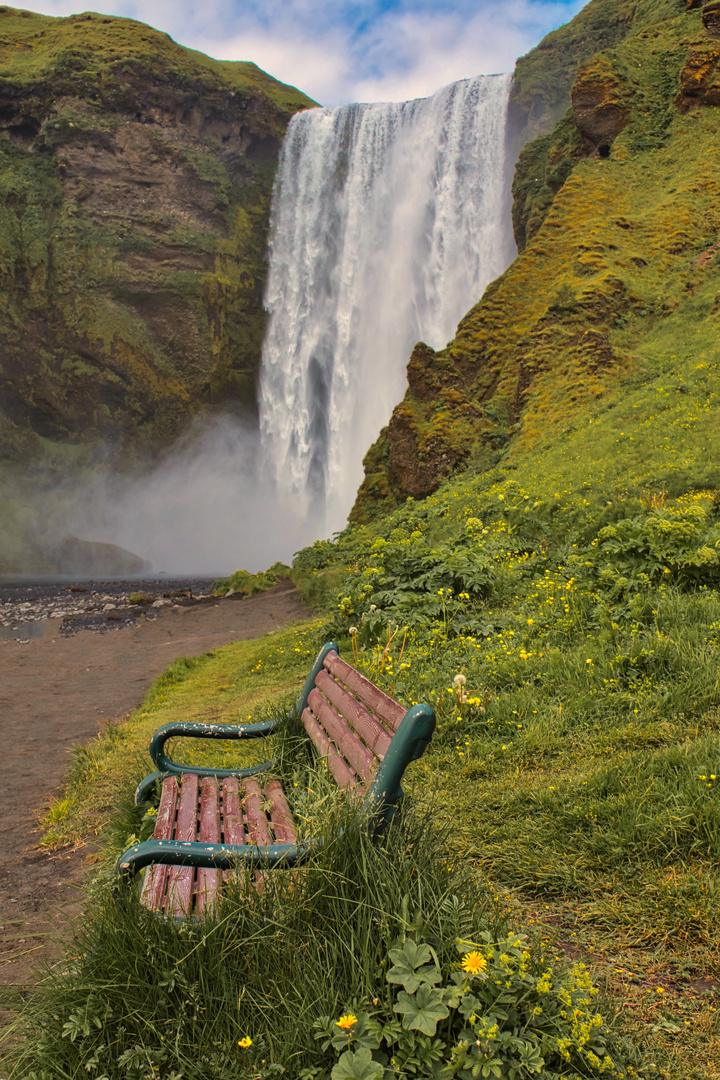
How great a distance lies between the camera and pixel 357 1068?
151 cm

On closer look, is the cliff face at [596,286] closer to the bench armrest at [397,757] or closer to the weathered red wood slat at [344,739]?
the weathered red wood slat at [344,739]

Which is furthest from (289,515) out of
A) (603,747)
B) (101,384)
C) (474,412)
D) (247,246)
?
(603,747)

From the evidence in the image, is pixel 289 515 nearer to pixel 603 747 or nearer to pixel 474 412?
pixel 474 412

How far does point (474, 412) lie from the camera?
16875 mm

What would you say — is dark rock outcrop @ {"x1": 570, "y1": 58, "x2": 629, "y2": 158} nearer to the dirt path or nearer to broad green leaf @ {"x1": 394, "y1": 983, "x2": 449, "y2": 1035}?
the dirt path

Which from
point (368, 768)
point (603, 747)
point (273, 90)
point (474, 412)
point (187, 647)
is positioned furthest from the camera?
point (273, 90)

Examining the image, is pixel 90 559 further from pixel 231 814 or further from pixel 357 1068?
pixel 357 1068

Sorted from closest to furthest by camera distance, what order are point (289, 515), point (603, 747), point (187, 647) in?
point (603, 747) → point (187, 647) → point (289, 515)

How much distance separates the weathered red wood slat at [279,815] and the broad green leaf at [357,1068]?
735mm

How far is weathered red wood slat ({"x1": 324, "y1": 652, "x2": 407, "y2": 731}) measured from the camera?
2.33m

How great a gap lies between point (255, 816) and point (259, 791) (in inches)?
14.1

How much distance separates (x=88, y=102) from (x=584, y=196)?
39911mm

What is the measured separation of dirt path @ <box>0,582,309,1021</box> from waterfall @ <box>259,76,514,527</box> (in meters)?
18.0

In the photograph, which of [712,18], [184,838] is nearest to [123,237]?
[712,18]
